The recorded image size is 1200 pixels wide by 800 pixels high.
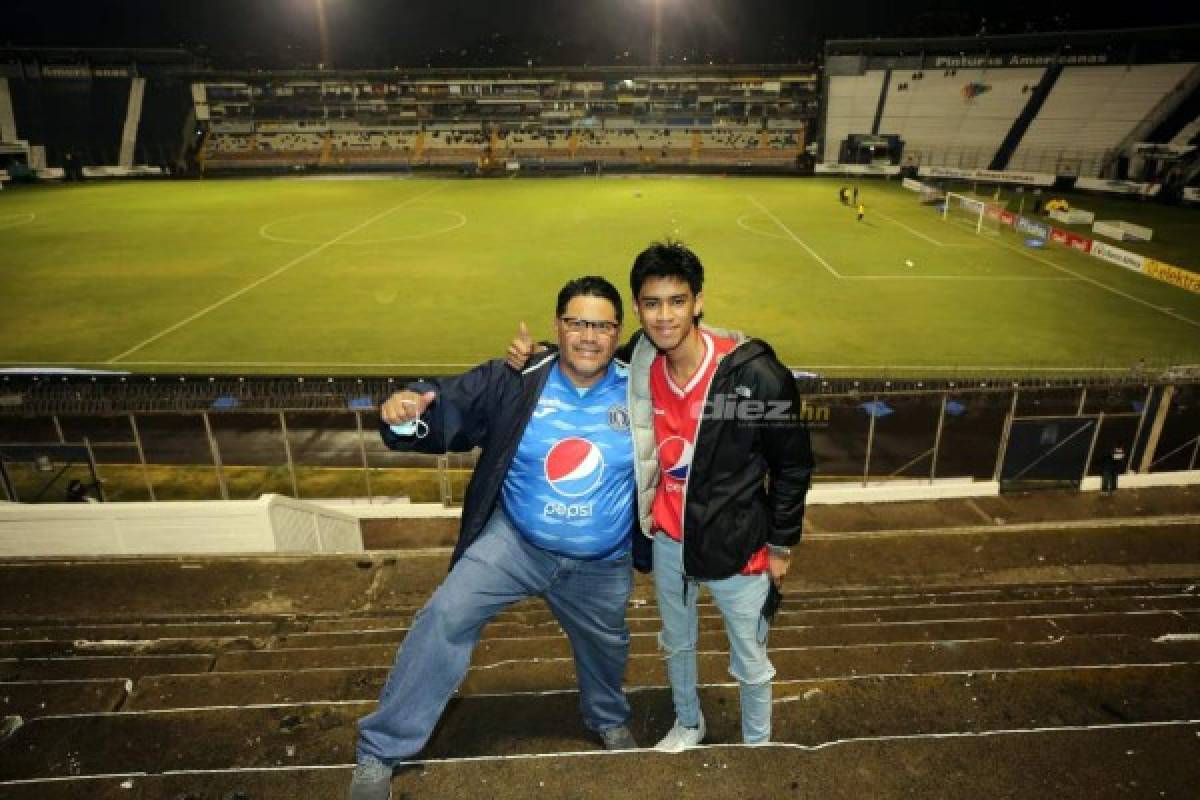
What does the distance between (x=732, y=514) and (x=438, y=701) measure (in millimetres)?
1557

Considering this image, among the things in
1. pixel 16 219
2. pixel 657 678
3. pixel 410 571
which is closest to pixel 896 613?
pixel 657 678

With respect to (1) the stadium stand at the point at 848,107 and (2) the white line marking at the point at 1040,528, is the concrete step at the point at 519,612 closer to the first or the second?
(2) the white line marking at the point at 1040,528

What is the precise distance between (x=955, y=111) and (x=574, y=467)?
63365mm

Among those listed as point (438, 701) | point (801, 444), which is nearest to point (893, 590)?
point (801, 444)

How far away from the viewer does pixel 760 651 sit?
10.9 feet

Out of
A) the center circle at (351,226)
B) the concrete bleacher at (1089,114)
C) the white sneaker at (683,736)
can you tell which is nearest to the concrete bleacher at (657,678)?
the white sneaker at (683,736)

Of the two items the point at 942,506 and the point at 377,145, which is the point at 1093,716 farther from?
the point at 377,145

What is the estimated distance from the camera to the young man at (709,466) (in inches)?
121

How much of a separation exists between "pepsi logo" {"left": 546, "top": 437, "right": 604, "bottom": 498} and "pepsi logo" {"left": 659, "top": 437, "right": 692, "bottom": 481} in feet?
1.06

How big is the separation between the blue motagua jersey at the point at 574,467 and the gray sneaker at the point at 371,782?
112cm

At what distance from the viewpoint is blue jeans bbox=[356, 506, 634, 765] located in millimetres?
2828

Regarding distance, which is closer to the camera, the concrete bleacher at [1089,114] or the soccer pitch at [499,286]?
the soccer pitch at [499,286]

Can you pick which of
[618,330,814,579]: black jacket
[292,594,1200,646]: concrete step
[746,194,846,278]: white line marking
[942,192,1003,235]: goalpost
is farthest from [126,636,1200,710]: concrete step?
[942,192,1003,235]: goalpost

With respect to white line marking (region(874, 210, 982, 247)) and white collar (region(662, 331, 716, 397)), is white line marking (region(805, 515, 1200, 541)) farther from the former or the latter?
white line marking (region(874, 210, 982, 247))
